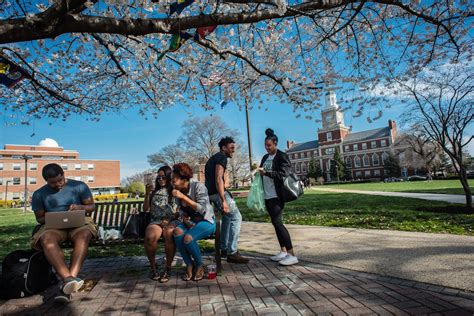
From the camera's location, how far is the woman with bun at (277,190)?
12.6ft

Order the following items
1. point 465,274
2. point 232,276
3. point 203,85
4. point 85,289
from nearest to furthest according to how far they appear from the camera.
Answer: point 465,274 < point 85,289 < point 232,276 < point 203,85

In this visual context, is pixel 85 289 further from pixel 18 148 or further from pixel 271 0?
pixel 18 148

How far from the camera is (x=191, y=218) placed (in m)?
3.59

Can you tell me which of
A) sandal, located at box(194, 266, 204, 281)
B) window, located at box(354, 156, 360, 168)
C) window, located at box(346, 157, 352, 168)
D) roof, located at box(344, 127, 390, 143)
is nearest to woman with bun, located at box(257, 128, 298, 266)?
sandal, located at box(194, 266, 204, 281)

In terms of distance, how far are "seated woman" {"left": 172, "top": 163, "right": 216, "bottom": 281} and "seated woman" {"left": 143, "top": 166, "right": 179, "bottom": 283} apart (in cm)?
14

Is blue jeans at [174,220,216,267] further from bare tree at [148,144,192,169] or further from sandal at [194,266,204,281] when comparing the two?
bare tree at [148,144,192,169]

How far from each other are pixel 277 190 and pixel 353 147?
263 feet

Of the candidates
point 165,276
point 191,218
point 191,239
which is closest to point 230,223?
point 191,218

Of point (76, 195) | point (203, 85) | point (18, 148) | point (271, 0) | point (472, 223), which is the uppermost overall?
point (18, 148)

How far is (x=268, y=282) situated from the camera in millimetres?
3170

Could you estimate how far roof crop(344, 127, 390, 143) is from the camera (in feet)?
239

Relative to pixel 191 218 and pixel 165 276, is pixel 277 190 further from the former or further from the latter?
pixel 165 276

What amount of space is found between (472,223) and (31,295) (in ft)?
27.2

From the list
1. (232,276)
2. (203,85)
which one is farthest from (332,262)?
(203,85)
